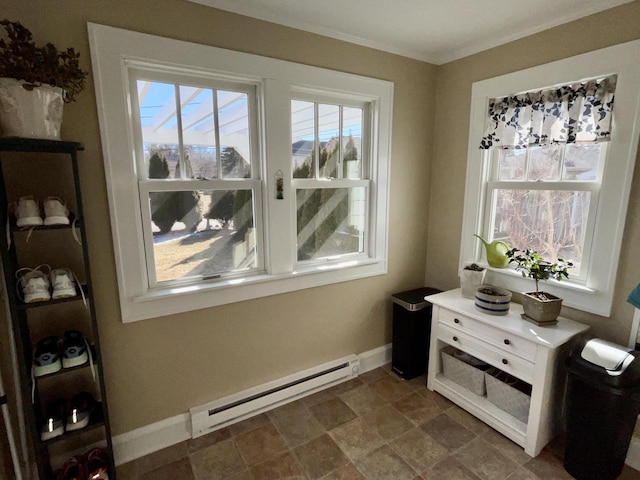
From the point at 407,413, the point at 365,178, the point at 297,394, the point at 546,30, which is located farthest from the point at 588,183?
the point at 297,394

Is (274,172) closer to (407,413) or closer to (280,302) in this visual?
(280,302)

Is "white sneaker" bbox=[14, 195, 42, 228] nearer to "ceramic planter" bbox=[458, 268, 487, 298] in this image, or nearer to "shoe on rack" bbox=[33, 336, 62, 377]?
"shoe on rack" bbox=[33, 336, 62, 377]

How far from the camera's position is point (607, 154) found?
178cm

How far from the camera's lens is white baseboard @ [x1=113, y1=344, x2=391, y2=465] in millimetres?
1816

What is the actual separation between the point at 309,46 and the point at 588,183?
1.82 meters

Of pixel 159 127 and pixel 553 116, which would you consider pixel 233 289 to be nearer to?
pixel 159 127

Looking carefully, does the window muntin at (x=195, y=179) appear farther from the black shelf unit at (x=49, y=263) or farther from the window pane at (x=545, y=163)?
the window pane at (x=545, y=163)

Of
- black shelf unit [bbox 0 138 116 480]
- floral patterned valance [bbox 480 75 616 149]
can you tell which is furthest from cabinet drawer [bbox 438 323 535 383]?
black shelf unit [bbox 0 138 116 480]

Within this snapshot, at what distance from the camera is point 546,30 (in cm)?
196

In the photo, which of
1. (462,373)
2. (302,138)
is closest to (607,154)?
(462,373)

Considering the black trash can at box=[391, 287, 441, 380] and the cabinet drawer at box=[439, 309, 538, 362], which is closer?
the cabinet drawer at box=[439, 309, 538, 362]

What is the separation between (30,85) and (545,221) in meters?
2.71

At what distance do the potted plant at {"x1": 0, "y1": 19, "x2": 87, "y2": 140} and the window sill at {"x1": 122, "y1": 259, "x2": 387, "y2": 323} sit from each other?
0.89 meters

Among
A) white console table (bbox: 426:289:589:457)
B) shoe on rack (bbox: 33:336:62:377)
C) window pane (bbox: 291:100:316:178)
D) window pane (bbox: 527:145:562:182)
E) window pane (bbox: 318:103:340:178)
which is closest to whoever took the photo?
shoe on rack (bbox: 33:336:62:377)
